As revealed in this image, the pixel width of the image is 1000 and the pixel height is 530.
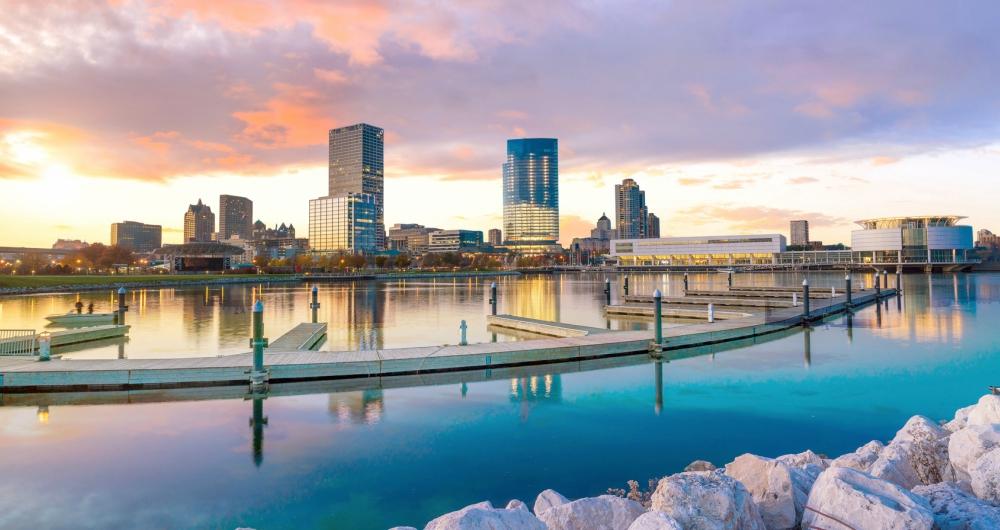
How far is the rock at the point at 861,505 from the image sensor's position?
18.6ft

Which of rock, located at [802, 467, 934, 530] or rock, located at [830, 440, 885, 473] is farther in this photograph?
rock, located at [830, 440, 885, 473]

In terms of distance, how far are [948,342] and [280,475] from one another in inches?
1178

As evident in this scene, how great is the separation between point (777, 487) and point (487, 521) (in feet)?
12.2

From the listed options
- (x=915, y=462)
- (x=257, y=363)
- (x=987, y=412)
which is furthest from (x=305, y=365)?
(x=987, y=412)

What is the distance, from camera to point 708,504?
20.0ft

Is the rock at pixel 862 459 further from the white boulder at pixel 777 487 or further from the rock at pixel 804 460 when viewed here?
the white boulder at pixel 777 487

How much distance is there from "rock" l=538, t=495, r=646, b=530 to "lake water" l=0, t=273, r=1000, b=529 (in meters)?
2.64

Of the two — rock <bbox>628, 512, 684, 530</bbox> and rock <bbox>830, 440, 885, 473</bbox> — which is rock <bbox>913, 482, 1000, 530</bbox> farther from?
rock <bbox>628, 512, 684, 530</bbox>

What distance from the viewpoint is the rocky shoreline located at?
5.79 meters

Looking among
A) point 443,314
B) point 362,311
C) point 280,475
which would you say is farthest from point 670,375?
point 362,311

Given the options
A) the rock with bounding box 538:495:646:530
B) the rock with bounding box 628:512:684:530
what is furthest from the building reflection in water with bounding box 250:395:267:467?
the rock with bounding box 628:512:684:530

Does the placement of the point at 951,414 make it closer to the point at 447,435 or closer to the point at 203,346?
the point at 447,435

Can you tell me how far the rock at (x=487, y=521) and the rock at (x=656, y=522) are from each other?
1006 mm

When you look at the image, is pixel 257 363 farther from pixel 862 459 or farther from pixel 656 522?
pixel 862 459
